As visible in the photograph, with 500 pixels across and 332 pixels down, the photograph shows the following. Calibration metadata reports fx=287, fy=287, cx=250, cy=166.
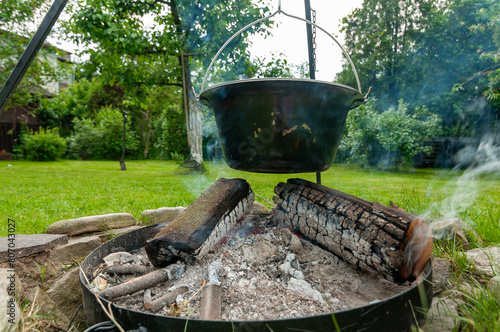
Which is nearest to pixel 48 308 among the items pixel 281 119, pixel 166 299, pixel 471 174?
pixel 166 299

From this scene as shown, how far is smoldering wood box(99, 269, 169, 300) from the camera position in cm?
115

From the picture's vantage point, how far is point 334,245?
1325 mm

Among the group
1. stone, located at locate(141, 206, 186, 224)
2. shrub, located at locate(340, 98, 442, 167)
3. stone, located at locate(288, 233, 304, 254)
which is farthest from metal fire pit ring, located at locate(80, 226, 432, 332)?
shrub, located at locate(340, 98, 442, 167)

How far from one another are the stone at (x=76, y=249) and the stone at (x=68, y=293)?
183mm

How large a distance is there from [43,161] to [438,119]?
Answer: 13.2 m

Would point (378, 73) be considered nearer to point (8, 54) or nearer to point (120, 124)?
point (8, 54)

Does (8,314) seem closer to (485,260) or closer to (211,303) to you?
(211,303)

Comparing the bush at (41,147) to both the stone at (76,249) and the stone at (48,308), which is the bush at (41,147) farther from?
the stone at (48,308)

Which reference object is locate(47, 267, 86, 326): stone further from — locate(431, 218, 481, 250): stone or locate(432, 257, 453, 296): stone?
locate(431, 218, 481, 250): stone

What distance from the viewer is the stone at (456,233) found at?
1733 millimetres

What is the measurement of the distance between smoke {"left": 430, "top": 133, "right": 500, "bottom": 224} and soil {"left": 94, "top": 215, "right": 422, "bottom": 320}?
4.58 feet

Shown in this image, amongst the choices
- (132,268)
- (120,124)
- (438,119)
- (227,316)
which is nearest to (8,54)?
(120,124)

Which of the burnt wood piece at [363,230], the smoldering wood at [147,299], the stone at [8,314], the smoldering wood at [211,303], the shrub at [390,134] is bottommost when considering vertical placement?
the smoldering wood at [147,299]

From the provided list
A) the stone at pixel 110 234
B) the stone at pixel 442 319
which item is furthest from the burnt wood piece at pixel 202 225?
the stone at pixel 442 319
